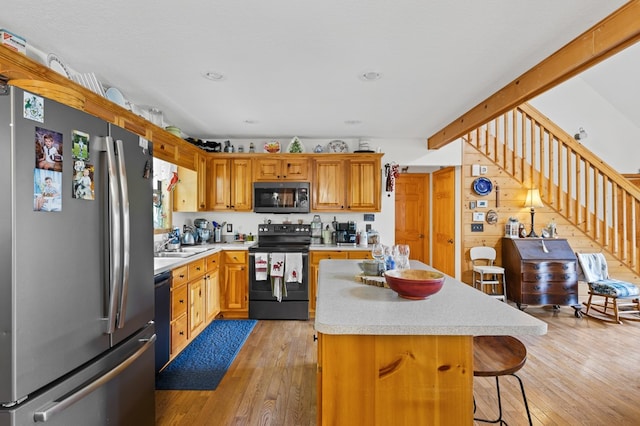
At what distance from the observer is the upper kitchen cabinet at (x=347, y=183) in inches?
168

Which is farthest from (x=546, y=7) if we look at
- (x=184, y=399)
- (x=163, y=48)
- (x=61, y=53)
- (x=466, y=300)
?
(x=184, y=399)

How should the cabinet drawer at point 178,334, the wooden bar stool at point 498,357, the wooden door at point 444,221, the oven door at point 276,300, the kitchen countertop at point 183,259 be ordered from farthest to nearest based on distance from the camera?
the wooden door at point 444,221
the oven door at point 276,300
the cabinet drawer at point 178,334
the kitchen countertop at point 183,259
the wooden bar stool at point 498,357

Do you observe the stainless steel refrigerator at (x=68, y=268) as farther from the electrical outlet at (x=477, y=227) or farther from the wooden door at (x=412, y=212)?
the wooden door at (x=412, y=212)

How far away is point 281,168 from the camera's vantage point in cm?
427

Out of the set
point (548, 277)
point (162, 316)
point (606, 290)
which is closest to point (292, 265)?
point (162, 316)

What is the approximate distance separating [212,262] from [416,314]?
114 inches

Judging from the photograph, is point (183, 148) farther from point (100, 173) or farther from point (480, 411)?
point (480, 411)

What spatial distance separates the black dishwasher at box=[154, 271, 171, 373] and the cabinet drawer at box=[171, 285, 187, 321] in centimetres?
10

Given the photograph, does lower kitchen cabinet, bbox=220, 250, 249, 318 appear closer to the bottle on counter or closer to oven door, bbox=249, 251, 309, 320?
oven door, bbox=249, 251, 309, 320

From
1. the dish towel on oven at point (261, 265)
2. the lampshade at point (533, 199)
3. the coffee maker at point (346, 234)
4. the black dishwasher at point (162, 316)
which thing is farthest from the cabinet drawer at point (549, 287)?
the black dishwasher at point (162, 316)

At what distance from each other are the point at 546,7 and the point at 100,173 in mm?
2434

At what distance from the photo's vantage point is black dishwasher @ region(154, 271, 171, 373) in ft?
7.69

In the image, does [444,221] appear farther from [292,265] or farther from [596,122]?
[596,122]

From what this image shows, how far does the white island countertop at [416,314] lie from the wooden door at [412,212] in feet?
15.3
